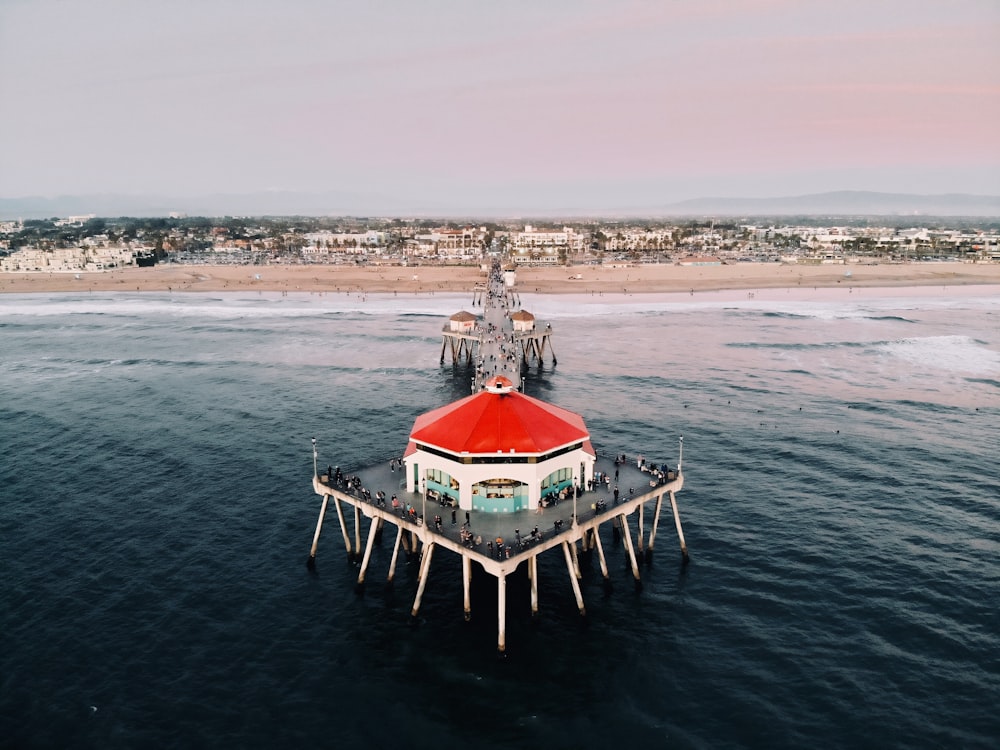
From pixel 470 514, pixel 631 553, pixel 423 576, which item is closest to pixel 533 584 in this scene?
pixel 470 514

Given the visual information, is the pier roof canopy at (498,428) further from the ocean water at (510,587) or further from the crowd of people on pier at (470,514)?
the ocean water at (510,587)

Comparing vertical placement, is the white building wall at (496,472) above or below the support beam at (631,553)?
above

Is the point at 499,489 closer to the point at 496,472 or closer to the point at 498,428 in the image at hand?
the point at 496,472

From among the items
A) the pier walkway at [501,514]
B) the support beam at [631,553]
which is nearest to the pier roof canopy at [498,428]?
the pier walkway at [501,514]

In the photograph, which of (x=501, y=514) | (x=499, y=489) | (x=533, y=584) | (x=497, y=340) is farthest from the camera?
(x=497, y=340)

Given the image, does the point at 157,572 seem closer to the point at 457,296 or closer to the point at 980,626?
the point at 980,626

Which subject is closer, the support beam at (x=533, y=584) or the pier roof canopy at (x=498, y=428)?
the support beam at (x=533, y=584)

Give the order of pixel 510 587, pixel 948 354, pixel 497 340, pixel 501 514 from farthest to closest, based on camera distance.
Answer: pixel 948 354 < pixel 497 340 < pixel 510 587 < pixel 501 514

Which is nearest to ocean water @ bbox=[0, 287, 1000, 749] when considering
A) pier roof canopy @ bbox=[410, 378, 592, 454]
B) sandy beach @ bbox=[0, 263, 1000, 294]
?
pier roof canopy @ bbox=[410, 378, 592, 454]
